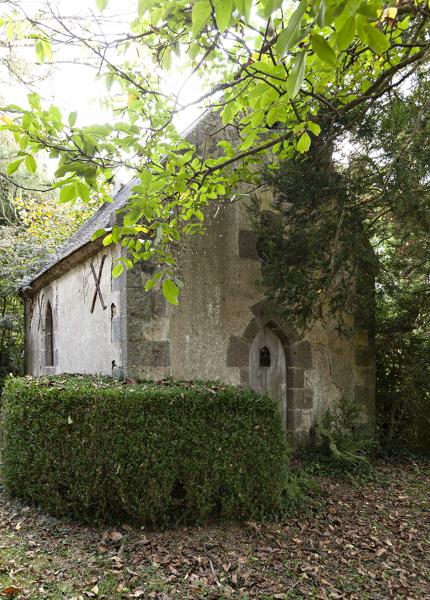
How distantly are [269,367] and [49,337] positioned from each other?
5.63 m

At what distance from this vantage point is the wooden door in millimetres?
7547

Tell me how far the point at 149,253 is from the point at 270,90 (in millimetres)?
2197

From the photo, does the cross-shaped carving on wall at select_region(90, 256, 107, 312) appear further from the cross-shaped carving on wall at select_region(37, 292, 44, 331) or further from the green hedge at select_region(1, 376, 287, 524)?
the cross-shaped carving on wall at select_region(37, 292, 44, 331)

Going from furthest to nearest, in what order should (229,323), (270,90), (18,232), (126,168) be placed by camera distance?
(18,232) < (229,323) < (126,168) < (270,90)

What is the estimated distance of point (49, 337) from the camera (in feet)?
36.2

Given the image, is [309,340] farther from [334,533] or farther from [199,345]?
[334,533]

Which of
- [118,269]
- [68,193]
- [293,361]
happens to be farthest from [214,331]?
[68,193]

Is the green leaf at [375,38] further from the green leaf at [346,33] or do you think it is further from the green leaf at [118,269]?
the green leaf at [118,269]

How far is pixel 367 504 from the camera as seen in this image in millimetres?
6160

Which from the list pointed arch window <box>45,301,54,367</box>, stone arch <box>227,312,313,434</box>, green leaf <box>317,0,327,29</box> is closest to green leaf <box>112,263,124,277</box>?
green leaf <box>317,0,327,29</box>

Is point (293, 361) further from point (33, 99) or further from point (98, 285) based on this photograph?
point (33, 99)

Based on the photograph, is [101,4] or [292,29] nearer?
[292,29]

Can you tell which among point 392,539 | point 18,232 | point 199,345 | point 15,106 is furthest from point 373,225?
point 18,232

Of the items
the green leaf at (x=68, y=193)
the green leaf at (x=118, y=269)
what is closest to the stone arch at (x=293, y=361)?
the green leaf at (x=118, y=269)
